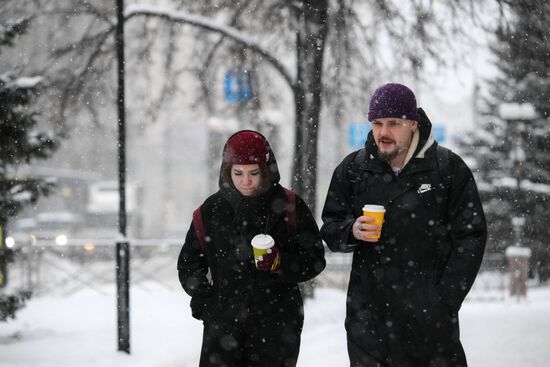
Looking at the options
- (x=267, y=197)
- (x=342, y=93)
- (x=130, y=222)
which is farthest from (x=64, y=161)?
(x=267, y=197)

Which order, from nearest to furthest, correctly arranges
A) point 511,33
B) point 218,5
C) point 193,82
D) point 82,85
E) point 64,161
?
point 511,33 < point 82,85 < point 218,5 < point 193,82 < point 64,161

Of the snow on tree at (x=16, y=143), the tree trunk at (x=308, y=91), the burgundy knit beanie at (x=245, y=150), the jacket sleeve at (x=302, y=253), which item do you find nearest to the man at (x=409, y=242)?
the jacket sleeve at (x=302, y=253)

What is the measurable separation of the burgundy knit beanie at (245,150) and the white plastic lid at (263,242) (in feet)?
1.50

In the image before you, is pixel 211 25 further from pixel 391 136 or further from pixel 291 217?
pixel 391 136

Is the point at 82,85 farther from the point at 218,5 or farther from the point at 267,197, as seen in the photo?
the point at 267,197

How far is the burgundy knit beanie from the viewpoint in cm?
391

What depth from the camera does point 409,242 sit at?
3752 mm

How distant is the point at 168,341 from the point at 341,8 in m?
5.13

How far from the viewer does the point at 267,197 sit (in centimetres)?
397

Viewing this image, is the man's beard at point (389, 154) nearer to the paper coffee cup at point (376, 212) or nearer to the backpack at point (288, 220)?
the paper coffee cup at point (376, 212)

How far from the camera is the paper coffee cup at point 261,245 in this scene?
363cm

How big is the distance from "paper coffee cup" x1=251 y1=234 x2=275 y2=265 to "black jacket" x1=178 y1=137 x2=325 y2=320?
20 cm

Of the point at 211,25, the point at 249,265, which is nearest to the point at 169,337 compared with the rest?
the point at 249,265

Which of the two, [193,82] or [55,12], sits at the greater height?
[55,12]
